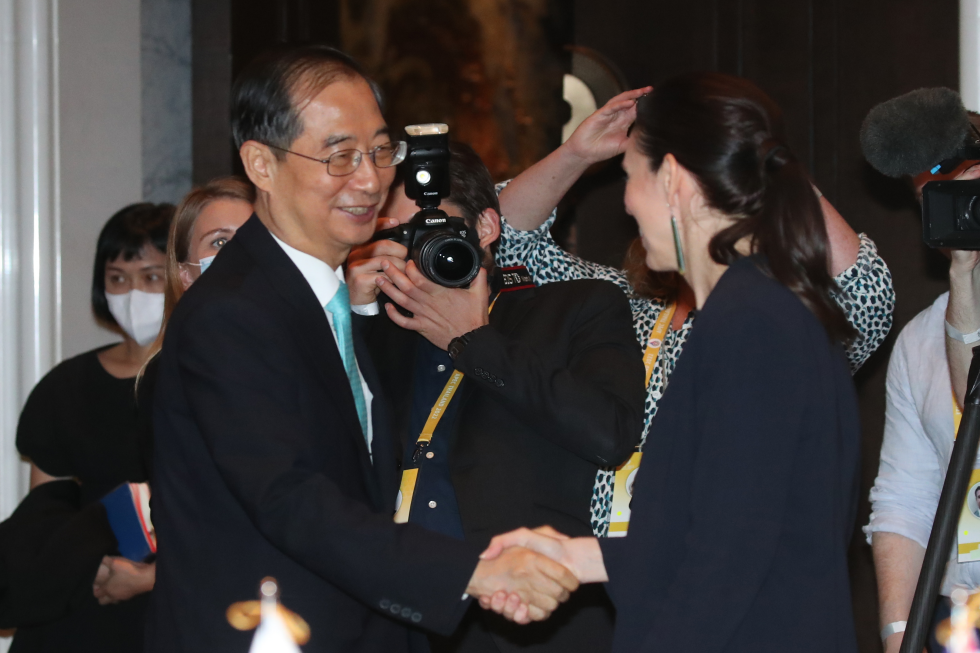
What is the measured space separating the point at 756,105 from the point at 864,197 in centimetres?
151

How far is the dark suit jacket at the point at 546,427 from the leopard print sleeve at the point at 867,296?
1.42ft

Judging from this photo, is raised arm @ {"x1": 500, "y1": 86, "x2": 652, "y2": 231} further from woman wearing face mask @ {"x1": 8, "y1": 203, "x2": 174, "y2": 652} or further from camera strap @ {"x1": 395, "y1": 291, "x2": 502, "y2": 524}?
woman wearing face mask @ {"x1": 8, "y1": 203, "x2": 174, "y2": 652}

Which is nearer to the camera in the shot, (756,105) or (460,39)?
(756,105)

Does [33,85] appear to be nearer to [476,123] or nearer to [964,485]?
[476,123]

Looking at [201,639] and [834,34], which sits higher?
[834,34]

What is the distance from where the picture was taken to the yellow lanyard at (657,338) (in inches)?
90.0

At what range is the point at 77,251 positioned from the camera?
3.35 meters

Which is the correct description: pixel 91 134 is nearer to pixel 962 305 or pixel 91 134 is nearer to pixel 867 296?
pixel 867 296

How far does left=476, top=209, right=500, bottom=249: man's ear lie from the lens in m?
2.29

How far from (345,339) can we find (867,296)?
41.0 inches

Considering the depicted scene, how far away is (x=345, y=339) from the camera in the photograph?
1.81 metres

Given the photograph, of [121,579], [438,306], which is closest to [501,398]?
[438,306]

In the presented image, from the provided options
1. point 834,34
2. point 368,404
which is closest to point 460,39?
point 834,34

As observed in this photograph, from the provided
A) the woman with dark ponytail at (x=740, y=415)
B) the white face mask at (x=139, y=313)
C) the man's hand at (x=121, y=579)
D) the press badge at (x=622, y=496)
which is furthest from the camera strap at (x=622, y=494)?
the white face mask at (x=139, y=313)
